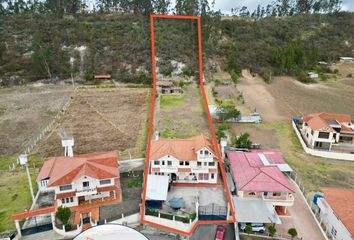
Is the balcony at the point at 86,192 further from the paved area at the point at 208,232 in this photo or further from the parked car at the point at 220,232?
the parked car at the point at 220,232

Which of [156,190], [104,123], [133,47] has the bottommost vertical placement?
[156,190]

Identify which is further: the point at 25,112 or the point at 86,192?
the point at 25,112

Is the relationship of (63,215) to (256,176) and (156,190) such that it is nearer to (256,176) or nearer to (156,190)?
(156,190)

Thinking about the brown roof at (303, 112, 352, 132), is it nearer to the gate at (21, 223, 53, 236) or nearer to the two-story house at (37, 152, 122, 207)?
the two-story house at (37, 152, 122, 207)

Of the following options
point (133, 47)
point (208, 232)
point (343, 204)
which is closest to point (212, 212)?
point (208, 232)

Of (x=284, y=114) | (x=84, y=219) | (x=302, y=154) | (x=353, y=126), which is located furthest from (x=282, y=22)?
(x=84, y=219)

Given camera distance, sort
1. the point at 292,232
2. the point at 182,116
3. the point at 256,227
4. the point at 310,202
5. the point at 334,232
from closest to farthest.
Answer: the point at 292,232, the point at 334,232, the point at 256,227, the point at 310,202, the point at 182,116

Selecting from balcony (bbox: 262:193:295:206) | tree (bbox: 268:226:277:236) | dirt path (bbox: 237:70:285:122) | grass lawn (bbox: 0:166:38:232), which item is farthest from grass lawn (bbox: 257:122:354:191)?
grass lawn (bbox: 0:166:38:232)
